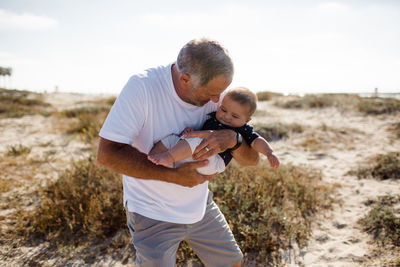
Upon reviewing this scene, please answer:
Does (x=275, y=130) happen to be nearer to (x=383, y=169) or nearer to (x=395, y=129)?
(x=383, y=169)

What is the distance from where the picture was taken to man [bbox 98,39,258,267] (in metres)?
1.81

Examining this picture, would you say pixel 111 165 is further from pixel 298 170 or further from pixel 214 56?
pixel 298 170

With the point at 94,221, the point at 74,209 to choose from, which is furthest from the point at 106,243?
the point at 74,209

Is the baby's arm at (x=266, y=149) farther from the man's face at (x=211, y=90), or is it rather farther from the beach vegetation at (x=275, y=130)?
the beach vegetation at (x=275, y=130)

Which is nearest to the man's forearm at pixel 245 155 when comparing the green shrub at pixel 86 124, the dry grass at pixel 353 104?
the green shrub at pixel 86 124

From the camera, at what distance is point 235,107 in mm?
2355

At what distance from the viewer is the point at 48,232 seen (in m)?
3.41

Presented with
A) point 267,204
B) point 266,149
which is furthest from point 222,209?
point 266,149

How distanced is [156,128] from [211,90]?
50cm

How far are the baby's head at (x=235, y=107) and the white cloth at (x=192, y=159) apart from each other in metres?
0.37

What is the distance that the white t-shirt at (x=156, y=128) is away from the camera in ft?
6.06

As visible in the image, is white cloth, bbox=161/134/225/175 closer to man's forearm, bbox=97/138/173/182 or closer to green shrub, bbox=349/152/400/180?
man's forearm, bbox=97/138/173/182

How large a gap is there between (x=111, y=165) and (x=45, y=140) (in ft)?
21.3

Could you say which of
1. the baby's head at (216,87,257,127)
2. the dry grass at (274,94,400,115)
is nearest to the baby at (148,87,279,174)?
the baby's head at (216,87,257,127)
